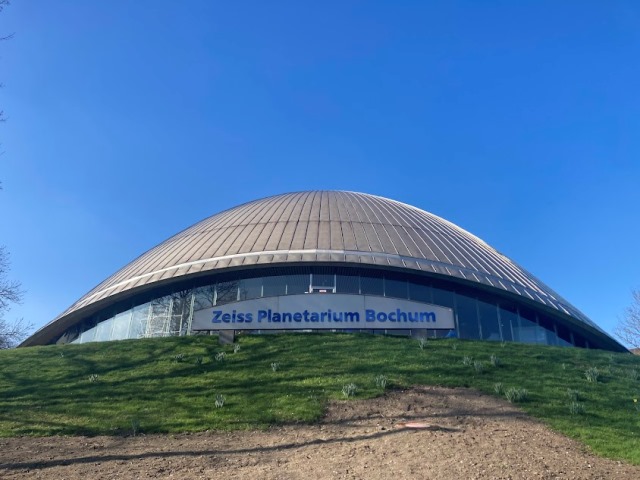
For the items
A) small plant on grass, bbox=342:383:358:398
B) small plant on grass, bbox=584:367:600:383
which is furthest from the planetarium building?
small plant on grass, bbox=342:383:358:398

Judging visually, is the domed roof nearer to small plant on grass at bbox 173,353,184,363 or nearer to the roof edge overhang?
the roof edge overhang

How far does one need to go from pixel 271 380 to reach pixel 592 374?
26.5ft

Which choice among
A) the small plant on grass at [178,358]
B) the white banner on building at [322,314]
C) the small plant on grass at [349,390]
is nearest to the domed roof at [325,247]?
the white banner on building at [322,314]

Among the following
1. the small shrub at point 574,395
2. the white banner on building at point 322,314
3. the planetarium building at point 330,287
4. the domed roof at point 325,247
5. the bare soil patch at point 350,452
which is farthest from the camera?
the domed roof at point 325,247

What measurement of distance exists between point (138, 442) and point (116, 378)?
470cm

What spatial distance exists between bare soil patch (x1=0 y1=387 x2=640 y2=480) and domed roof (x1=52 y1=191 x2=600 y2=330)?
11.4 m

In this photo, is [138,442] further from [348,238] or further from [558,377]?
[348,238]

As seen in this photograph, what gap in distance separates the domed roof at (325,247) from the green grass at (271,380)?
4791mm

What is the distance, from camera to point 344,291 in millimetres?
22094

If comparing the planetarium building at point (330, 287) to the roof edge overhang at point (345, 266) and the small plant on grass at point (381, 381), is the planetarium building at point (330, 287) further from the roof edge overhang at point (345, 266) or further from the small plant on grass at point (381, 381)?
the small plant on grass at point (381, 381)

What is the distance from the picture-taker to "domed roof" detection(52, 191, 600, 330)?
888 inches

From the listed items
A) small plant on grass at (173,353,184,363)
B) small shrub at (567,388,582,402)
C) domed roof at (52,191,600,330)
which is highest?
domed roof at (52,191,600,330)

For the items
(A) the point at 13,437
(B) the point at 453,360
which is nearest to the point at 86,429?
(A) the point at 13,437

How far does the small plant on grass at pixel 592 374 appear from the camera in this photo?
14.3 m
